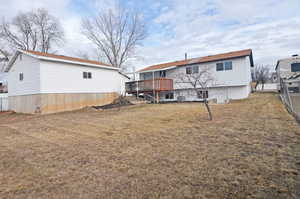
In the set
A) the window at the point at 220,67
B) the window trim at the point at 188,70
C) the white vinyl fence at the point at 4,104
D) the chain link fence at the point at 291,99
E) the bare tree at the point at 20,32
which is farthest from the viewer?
the bare tree at the point at 20,32

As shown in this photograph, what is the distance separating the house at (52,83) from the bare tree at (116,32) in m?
12.9

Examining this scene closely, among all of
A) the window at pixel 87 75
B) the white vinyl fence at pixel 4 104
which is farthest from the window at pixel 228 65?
the white vinyl fence at pixel 4 104

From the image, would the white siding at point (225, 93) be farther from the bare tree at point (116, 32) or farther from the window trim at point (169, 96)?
the bare tree at point (116, 32)

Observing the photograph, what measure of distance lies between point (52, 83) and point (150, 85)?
9095mm

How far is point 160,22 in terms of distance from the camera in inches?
736

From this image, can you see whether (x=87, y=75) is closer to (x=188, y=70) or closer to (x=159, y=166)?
(x=188, y=70)

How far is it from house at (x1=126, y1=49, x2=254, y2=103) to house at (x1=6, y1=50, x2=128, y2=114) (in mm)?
4932

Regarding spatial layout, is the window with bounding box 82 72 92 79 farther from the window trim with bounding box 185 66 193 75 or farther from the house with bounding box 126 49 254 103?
the window trim with bounding box 185 66 193 75

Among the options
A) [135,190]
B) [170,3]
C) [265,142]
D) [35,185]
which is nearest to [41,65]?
[170,3]

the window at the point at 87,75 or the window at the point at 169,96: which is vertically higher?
the window at the point at 87,75

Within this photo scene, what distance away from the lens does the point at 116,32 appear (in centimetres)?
2884

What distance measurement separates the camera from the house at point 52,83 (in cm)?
1307

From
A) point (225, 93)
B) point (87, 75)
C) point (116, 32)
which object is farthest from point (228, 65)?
point (116, 32)

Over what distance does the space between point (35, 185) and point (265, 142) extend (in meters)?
5.30
